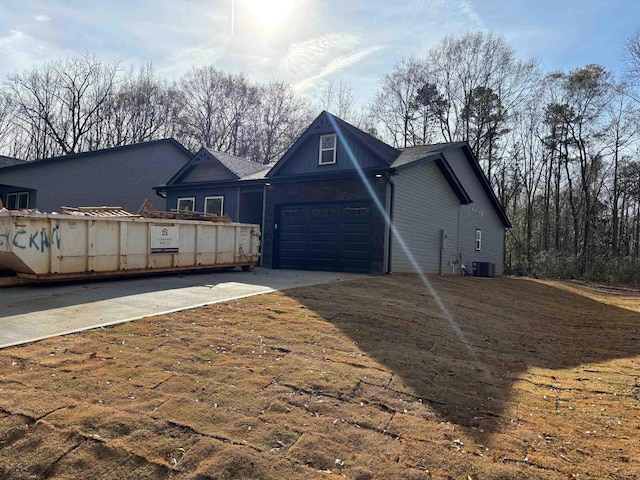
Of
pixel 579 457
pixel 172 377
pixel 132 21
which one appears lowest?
pixel 579 457

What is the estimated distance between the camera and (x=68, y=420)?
10.4ft

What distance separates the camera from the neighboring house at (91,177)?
62.7ft

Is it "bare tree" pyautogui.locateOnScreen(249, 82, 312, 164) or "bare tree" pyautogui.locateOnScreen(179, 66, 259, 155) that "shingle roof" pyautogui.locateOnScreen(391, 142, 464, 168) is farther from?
"bare tree" pyautogui.locateOnScreen(179, 66, 259, 155)

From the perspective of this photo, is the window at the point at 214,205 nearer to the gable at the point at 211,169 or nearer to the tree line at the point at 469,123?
the gable at the point at 211,169

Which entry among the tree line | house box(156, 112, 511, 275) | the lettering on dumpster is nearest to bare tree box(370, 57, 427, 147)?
the tree line

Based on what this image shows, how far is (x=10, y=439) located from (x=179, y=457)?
123cm

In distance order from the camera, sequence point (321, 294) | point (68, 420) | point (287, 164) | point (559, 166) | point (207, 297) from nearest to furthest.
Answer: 1. point (68, 420)
2. point (207, 297)
3. point (321, 294)
4. point (287, 164)
5. point (559, 166)

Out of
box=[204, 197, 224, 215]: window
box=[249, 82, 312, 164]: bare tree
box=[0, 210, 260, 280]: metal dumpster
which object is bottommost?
box=[0, 210, 260, 280]: metal dumpster

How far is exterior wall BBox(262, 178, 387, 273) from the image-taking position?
44.0 feet

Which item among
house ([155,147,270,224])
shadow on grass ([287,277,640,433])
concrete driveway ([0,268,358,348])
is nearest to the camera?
shadow on grass ([287,277,640,433])

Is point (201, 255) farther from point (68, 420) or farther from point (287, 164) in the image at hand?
point (68, 420)

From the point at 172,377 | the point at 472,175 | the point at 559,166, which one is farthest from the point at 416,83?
the point at 172,377

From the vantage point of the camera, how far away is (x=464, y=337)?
6.80 metres

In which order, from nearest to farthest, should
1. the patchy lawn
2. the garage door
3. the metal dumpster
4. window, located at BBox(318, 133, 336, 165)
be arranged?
the patchy lawn < the metal dumpster < the garage door < window, located at BBox(318, 133, 336, 165)
